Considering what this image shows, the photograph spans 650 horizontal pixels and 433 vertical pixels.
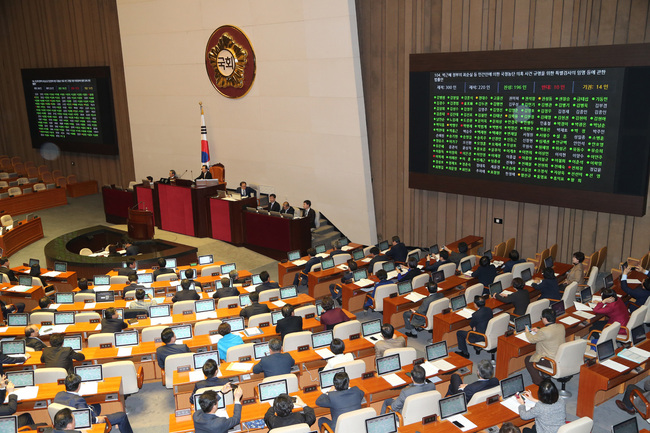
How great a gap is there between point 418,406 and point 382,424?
22.9 inches

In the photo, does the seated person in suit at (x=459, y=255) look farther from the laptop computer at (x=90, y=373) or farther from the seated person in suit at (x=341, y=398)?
the laptop computer at (x=90, y=373)

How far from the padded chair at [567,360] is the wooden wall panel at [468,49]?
208 inches

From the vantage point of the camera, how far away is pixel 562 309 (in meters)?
9.30

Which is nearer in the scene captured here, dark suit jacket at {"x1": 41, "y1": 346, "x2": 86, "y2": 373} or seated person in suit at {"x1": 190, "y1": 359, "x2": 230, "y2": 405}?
seated person in suit at {"x1": 190, "y1": 359, "x2": 230, "y2": 405}

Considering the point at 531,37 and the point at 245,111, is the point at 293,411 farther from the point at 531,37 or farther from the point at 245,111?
the point at 245,111

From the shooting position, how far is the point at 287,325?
8961 mm

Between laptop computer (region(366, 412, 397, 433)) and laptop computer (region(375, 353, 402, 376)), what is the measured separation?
145 centimetres

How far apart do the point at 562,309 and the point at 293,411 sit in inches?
194

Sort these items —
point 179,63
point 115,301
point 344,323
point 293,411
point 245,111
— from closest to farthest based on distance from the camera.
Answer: point 293,411 → point 344,323 → point 115,301 → point 245,111 → point 179,63

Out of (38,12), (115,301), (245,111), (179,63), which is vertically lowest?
(115,301)

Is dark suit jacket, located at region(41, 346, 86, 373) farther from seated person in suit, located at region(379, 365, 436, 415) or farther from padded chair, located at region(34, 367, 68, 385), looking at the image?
seated person in suit, located at region(379, 365, 436, 415)

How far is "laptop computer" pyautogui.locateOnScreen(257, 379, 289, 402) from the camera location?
697cm

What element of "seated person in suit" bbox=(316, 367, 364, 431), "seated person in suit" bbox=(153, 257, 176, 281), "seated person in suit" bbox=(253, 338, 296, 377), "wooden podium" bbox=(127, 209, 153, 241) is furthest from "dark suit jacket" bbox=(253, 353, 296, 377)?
"wooden podium" bbox=(127, 209, 153, 241)

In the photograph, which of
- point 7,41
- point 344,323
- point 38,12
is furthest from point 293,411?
point 7,41
